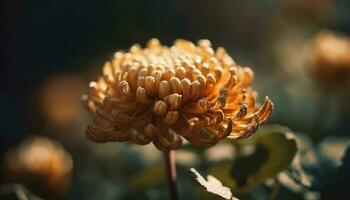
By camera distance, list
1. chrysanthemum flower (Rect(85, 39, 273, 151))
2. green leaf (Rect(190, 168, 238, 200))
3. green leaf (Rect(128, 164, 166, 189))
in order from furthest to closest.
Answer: green leaf (Rect(128, 164, 166, 189)), chrysanthemum flower (Rect(85, 39, 273, 151)), green leaf (Rect(190, 168, 238, 200))

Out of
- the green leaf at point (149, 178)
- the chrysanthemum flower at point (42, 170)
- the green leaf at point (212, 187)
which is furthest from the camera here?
the chrysanthemum flower at point (42, 170)

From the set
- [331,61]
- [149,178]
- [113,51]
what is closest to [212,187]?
[149,178]

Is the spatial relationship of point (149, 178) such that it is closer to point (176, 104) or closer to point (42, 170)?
point (42, 170)

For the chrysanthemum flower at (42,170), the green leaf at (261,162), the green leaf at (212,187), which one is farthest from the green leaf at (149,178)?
the green leaf at (212,187)

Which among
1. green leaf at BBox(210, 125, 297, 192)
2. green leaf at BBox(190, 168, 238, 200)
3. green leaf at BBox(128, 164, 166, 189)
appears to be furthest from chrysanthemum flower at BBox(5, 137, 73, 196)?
green leaf at BBox(190, 168, 238, 200)

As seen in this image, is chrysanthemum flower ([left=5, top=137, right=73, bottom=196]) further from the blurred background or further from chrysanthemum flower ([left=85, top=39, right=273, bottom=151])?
chrysanthemum flower ([left=85, top=39, right=273, bottom=151])

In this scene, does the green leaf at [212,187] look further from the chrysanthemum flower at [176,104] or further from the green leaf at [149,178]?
the green leaf at [149,178]
